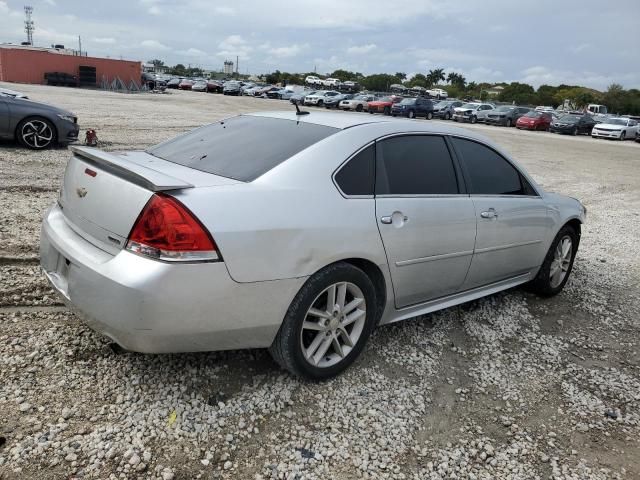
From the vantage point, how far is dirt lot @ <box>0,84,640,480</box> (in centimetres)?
252

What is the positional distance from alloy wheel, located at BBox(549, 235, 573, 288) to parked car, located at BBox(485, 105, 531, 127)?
34.6 metres

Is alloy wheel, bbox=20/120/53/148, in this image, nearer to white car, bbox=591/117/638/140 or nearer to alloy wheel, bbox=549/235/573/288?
alloy wheel, bbox=549/235/573/288

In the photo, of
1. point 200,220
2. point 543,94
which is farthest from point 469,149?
point 543,94

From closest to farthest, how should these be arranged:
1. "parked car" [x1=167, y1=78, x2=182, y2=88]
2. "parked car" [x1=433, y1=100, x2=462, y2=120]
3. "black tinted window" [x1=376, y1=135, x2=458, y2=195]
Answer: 1. "black tinted window" [x1=376, y1=135, x2=458, y2=195]
2. "parked car" [x1=433, y1=100, x2=462, y2=120]
3. "parked car" [x1=167, y1=78, x2=182, y2=88]

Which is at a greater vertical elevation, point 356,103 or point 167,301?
point 356,103

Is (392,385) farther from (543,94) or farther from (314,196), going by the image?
(543,94)

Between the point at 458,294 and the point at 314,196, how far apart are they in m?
1.58

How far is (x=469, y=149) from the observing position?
4016 mm

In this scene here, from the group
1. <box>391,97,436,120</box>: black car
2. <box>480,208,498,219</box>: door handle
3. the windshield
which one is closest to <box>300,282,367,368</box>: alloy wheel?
<box>480,208,498,219</box>: door handle

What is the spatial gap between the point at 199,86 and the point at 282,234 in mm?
58626

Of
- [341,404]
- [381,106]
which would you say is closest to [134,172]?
[341,404]

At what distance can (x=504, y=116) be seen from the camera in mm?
37031

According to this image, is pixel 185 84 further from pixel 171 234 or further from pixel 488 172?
pixel 171 234

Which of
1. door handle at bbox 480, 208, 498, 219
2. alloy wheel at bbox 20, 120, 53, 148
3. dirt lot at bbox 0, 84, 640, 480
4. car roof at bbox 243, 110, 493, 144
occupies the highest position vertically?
car roof at bbox 243, 110, 493, 144
